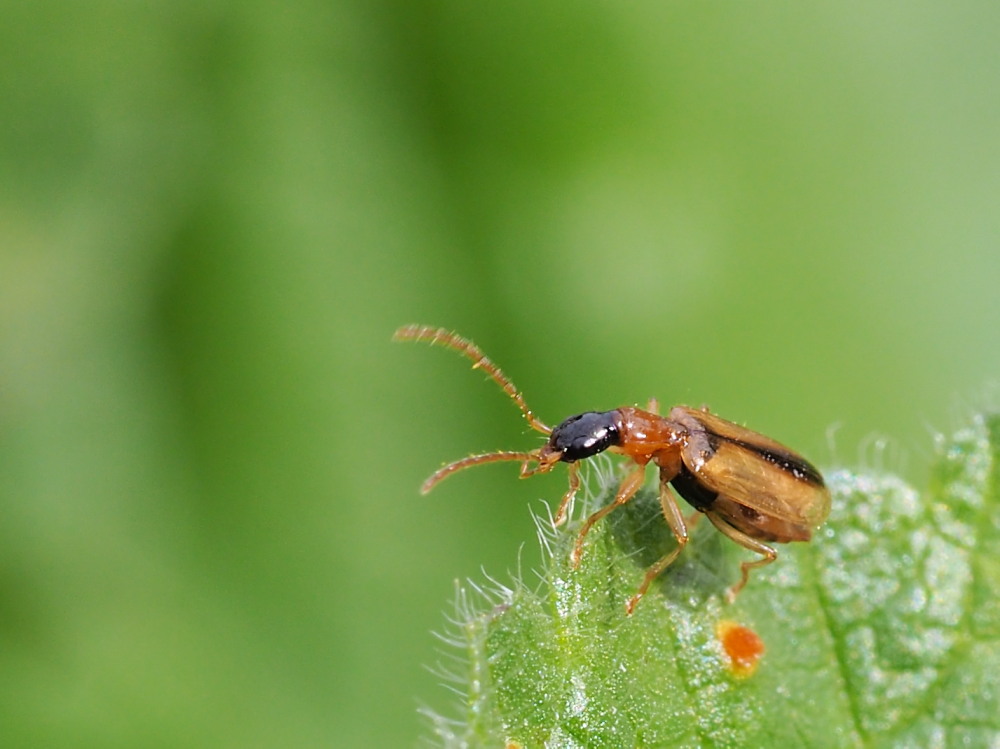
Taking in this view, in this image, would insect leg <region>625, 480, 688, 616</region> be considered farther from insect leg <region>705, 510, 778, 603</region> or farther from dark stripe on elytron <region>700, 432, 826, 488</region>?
dark stripe on elytron <region>700, 432, 826, 488</region>

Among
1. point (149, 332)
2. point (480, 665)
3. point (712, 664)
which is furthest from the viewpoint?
point (149, 332)

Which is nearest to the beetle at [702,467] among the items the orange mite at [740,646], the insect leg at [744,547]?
the insect leg at [744,547]

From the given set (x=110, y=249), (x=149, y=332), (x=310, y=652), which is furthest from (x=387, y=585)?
(x=110, y=249)

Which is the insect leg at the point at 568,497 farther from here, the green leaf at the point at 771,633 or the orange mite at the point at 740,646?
the orange mite at the point at 740,646

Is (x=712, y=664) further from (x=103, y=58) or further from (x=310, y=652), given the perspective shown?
(x=103, y=58)

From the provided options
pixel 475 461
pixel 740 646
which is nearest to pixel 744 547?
pixel 740 646

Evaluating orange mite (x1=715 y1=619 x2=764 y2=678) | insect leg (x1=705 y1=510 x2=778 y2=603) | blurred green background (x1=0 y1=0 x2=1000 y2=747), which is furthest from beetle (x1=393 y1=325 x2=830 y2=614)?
blurred green background (x1=0 y1=0 x2=1000 y2=747)
